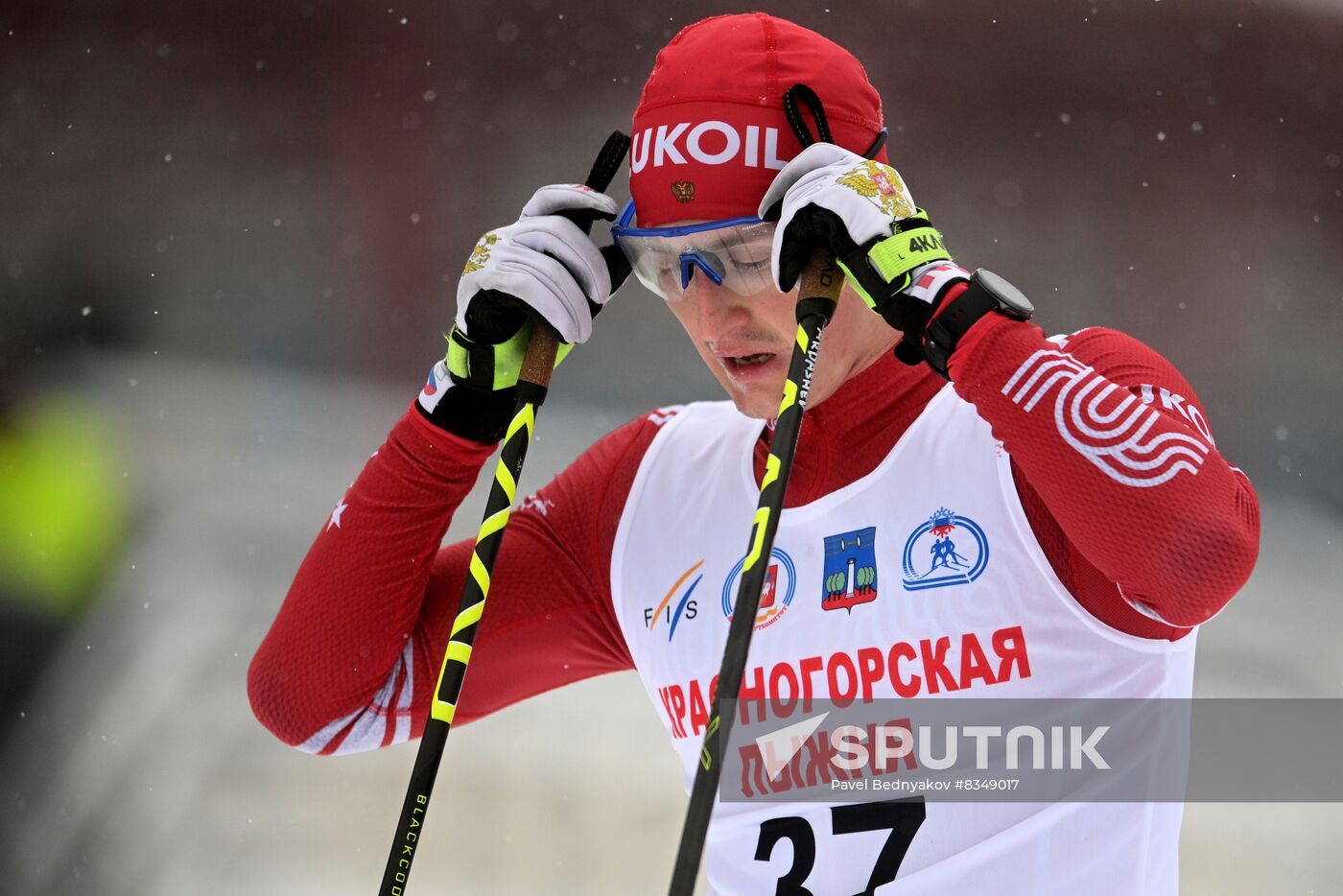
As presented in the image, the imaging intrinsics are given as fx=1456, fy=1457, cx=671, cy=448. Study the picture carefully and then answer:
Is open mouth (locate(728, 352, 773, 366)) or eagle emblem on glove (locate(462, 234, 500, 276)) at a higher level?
eagle emblem on glove (locate(462, 234, 500, 276))

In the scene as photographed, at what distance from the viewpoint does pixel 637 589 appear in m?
1.77

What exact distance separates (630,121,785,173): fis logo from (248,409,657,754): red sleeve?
0.41m

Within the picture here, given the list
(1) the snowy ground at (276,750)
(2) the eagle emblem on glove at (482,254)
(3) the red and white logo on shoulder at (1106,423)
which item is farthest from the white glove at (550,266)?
(1) the snowy ground at (276,750)

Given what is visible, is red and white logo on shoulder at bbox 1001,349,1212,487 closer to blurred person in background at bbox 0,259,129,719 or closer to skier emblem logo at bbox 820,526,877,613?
skier emblem logo at bbox 820,526,877,613

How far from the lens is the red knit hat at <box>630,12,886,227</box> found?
1558 millimetres

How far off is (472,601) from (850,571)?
407 millimetres

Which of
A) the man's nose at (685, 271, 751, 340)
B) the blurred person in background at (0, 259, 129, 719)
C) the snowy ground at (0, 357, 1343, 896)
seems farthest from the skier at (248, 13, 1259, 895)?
the blurred person in background at (0, 259, 129, 719)

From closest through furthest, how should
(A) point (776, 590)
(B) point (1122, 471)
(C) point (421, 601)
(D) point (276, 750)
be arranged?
(B) point (1122, 471)
(A) point (776, 590)
(C) point (421, 601)
(D) point (276, 750)

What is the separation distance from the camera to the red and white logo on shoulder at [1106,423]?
1293 millimetres

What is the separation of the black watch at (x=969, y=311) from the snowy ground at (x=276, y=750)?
72.0 inches

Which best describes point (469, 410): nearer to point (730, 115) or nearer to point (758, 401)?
point (758, 401)

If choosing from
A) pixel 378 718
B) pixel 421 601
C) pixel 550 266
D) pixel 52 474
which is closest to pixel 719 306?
pixel 550 266

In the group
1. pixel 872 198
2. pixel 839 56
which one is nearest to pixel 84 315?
pixel 839 56

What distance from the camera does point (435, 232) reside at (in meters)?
3.54
